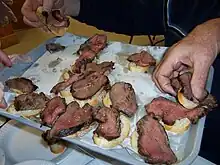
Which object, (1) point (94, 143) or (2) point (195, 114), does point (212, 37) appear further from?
(1) point (94, 143)

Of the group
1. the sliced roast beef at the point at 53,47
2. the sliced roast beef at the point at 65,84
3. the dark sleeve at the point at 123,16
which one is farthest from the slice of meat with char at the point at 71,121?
the dark sleeve at the point at 123,16

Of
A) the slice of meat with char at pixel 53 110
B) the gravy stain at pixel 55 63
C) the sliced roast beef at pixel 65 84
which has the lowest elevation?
the gravy stain at pixel 55 63

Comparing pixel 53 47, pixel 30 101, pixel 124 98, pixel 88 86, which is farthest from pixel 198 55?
pixel 53 47

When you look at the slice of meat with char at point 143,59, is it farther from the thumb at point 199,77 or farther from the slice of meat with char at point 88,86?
the thumb at point 199,77

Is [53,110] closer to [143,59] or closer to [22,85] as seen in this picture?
[22,85]

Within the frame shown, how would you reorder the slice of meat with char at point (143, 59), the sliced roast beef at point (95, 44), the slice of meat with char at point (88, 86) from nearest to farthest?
the slice of meat with char at point (88, 86) < the slice of meat with char at point (143, 59) < the sliced roast beef at point (95, 44)

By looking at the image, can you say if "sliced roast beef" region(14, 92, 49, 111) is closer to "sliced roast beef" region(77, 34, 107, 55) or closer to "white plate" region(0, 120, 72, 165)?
"white plate" region(0, 120, 72, 165)

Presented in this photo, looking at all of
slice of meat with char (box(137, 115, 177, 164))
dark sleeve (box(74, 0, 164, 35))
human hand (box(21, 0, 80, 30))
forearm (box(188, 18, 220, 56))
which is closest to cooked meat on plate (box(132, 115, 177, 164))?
slice of meat with char (box(137, 115, 177, 164))
